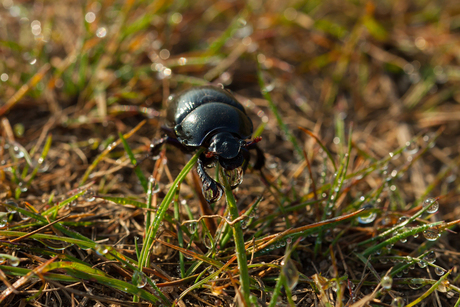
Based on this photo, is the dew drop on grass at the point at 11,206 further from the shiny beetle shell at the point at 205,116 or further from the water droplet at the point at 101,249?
the shiny beetle shell at the point at 205,116

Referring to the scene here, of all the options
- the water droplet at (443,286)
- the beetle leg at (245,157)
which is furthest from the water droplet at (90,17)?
the water droplet at (443,286)

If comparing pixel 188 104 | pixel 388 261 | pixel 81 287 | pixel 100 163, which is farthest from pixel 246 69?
pixel 81 287

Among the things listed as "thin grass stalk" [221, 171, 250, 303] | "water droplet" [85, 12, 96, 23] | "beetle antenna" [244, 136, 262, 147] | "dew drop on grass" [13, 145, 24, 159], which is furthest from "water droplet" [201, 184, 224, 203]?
"water droplet" [85, 12, 96, 23]

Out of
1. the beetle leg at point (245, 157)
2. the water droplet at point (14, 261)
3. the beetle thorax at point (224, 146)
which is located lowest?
the water droplet at point (14, 261)

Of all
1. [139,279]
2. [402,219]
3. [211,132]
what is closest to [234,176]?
[211,132]

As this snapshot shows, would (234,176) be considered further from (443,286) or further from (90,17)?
(90,17)
